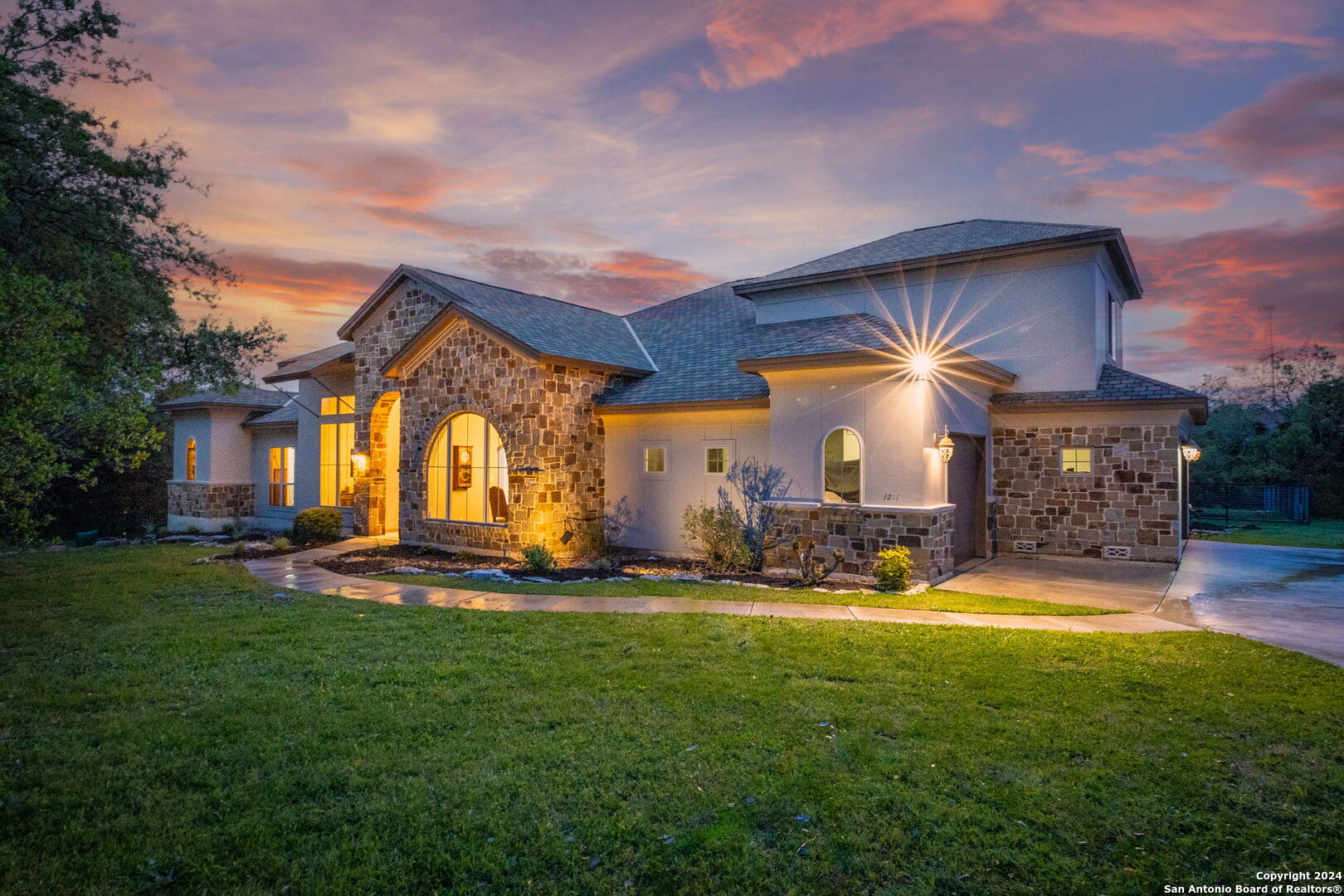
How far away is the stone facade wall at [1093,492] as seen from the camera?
42.6 feet

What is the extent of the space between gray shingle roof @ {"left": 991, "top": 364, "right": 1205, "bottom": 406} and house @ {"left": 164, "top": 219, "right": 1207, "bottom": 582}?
0.05 metres

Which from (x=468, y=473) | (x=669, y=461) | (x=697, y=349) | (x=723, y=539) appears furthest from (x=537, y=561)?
(x=697, y=349)

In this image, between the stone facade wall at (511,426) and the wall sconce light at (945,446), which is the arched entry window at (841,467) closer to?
the wall sconce light at (945,446)

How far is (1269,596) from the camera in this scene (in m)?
9.98

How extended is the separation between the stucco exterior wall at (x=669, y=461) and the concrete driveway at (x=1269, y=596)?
7.13 meters

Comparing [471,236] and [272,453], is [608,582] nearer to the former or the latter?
[471,236]

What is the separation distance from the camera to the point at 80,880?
3154 mm

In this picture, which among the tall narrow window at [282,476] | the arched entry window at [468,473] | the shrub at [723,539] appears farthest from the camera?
the tall narrow window at [282,476]

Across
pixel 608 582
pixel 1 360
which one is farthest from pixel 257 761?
pixel 608 582

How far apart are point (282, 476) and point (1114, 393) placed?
22.8 metres

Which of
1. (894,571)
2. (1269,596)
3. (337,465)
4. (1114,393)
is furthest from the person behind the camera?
(337,465)

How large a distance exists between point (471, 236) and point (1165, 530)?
17.9 metres

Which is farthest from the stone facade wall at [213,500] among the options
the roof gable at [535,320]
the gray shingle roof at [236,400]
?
the roof gable at [535,320]

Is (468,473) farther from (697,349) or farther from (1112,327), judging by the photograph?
(1112,327)
